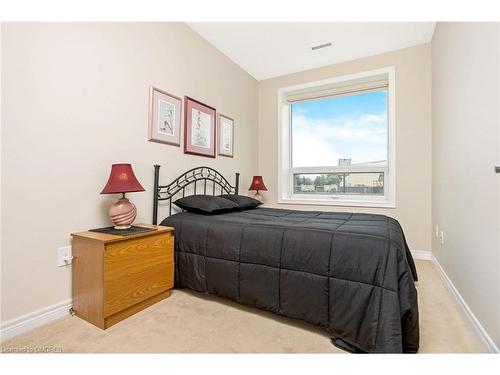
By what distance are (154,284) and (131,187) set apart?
0.70m

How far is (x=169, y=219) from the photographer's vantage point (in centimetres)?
211

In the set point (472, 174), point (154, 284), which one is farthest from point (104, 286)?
point (472, 174)

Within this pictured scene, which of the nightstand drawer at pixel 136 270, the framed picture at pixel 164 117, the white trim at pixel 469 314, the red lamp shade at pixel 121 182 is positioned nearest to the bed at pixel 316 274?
the nightstand drawer at pixel 136 270

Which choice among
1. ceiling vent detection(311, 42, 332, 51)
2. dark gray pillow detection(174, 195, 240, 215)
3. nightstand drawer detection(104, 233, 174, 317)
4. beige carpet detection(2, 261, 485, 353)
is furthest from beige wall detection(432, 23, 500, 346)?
nightstand drawer detection(104, 233, 174, 317)

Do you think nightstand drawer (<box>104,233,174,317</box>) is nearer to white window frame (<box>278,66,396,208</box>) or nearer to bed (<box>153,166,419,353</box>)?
bed (<box>153,166,419,353</box>)

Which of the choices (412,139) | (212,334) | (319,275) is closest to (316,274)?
(319,275)

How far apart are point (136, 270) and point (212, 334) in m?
0.64

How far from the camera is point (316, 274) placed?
140 cm

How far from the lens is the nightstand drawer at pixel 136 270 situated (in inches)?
57.6

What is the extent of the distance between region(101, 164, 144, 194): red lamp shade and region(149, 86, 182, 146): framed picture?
2.06 feet

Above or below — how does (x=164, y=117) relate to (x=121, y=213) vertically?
above

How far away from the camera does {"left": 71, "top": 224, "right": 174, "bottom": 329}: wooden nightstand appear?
145 centimetres

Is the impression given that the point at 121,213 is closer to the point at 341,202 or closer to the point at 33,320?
the point at 33,320
